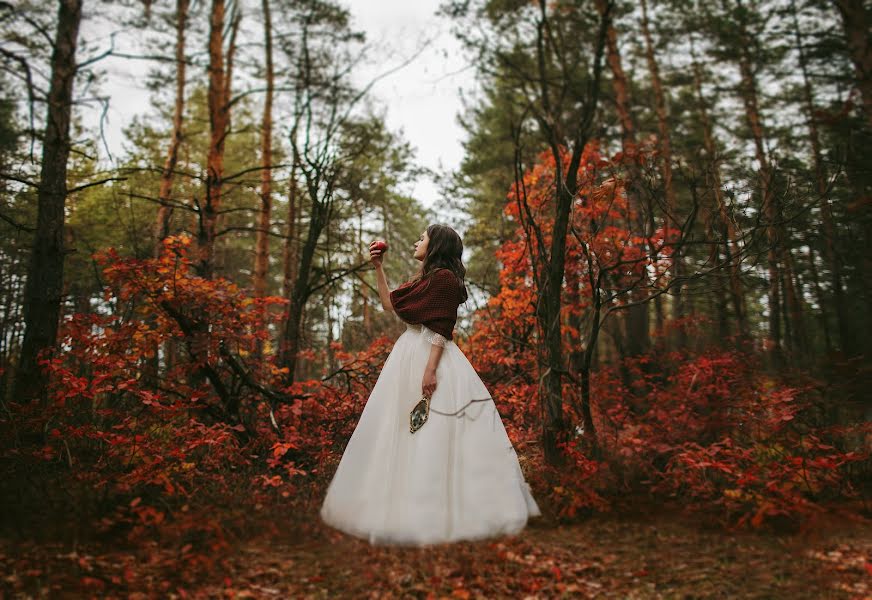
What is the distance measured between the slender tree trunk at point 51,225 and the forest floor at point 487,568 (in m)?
2.52

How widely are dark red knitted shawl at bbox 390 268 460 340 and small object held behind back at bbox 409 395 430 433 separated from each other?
50 centimetres

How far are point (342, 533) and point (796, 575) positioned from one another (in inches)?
111

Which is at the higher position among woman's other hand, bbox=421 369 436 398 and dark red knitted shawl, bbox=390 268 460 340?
dark red knitted shawl, bbox=390 268 460 340

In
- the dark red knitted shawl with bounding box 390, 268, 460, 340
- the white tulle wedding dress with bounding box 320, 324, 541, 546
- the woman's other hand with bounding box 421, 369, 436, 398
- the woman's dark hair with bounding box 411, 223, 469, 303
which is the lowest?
the white tulle wedding dress with bounding box 320, 324, 541, 546

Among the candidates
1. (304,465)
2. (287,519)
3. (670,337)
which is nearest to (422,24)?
(304,465)

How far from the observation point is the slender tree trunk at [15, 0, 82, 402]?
4910mm

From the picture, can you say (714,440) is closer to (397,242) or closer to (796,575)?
(796,575)

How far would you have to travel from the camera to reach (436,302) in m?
3.76

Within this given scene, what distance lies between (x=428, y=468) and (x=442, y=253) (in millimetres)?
1553

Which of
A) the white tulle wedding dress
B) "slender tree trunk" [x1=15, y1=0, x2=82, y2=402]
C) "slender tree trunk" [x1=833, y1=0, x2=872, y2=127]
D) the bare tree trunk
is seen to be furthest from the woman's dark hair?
"slender tree trunk" [x1=833, y1=0, x2=872, y2=127]

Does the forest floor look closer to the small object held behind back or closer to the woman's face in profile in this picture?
the small object held behind back

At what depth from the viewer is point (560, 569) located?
3.14 meters

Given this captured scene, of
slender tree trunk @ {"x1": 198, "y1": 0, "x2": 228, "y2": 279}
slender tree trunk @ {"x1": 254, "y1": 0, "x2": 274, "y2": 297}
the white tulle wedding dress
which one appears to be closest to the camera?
the white tulle wedding dress

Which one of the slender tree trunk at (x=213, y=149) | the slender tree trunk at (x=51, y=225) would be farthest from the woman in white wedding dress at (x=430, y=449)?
the slender tree trunk at (x=213, y=149)
